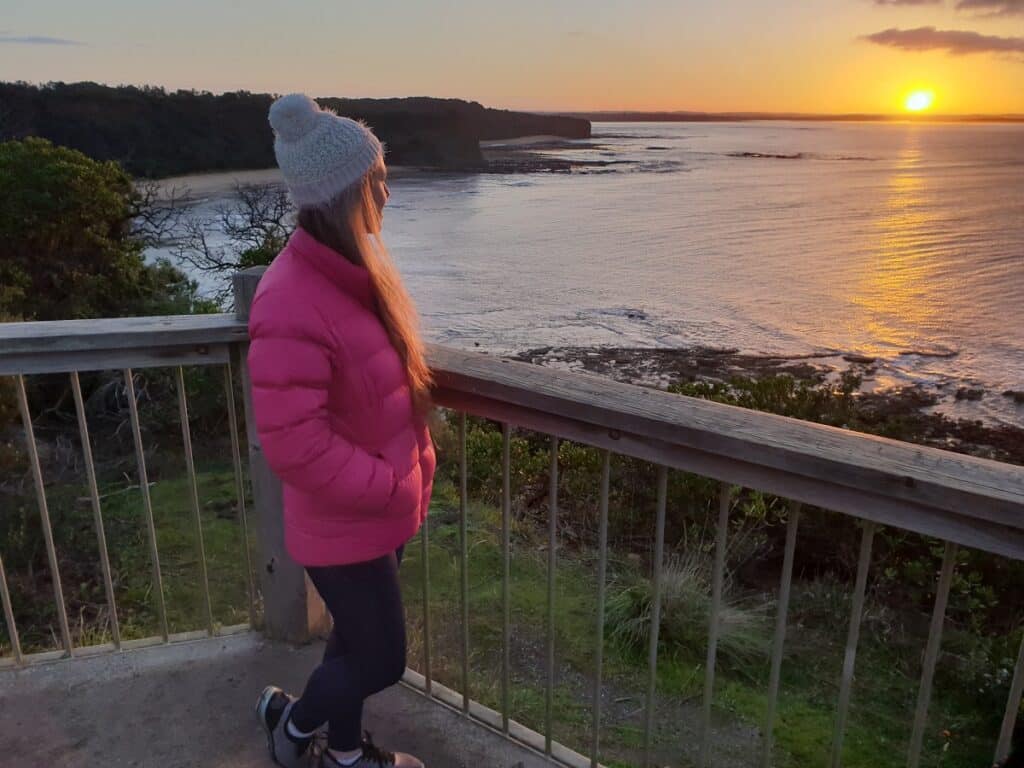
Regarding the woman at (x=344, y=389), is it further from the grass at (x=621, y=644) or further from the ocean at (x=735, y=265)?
the ocean at (x=735, y=265)

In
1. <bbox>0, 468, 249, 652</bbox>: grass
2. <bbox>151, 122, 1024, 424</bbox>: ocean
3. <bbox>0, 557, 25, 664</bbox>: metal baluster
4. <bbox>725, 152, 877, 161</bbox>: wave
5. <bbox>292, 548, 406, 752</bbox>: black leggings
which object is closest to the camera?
<bbox>292, 548, 406, 752</bbox>: black leggings

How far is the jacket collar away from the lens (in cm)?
173

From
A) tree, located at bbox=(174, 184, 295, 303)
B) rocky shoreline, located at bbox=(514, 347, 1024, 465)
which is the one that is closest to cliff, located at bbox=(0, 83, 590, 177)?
tree, located at bbox=(174, 184, 295, 303)

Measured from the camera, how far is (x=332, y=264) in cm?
174

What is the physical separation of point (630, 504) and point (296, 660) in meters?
4.18

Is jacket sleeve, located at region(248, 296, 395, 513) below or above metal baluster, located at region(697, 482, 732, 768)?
above

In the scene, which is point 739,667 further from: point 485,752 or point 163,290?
point 163,290

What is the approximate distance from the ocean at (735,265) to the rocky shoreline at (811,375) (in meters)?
0.48

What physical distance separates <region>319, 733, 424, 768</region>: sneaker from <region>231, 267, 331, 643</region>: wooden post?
60cm

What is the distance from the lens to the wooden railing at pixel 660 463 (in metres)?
1.43

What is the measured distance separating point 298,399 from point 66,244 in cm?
988

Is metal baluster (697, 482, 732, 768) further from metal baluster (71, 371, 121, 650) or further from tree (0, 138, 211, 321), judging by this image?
tree (0, 138, 211, 321)

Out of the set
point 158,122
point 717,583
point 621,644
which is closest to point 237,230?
point 158,122

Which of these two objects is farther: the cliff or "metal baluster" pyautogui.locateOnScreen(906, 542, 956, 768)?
the cliff
